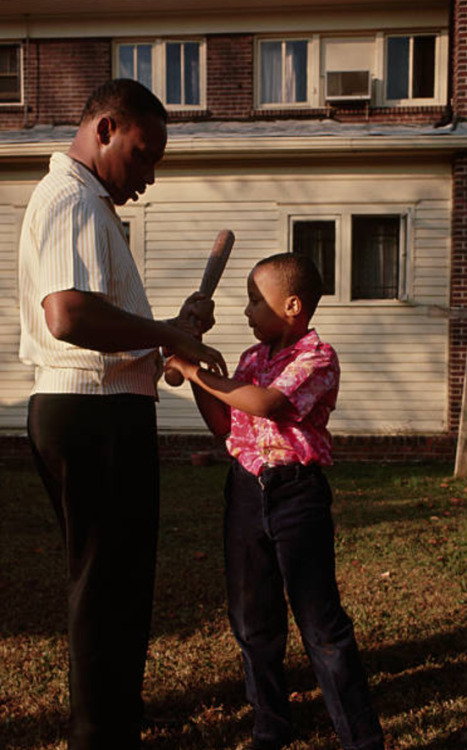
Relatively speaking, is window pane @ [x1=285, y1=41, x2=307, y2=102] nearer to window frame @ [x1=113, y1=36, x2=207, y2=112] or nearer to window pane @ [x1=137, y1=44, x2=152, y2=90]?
window frame @ [x1=113, y1=36, x2=207, y2=112]

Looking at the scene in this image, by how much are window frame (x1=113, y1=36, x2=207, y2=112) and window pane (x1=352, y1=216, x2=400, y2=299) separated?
10.7ft

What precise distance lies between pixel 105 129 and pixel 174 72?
10.8 m

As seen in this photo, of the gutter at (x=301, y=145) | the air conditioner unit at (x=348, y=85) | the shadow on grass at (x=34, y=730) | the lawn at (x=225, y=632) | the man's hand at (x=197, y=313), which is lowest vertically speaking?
the lawn at (x=225, y=632)

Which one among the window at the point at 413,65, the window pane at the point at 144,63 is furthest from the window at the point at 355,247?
the window pane at the point at 144,63

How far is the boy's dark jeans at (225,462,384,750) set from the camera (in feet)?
8.38

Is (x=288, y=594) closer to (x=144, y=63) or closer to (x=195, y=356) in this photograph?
(x=195, y=356)

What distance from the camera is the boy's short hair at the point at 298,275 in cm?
268

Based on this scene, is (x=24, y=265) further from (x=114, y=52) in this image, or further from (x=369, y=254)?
(x=114, y=52)

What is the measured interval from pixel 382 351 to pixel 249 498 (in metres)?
8.72

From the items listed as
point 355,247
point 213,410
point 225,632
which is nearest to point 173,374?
point 213,410

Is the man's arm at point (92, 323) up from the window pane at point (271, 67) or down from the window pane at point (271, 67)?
down

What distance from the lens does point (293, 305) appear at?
270 centimetres

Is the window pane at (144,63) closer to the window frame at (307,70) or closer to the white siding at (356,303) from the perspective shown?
the window frame at (307,70)

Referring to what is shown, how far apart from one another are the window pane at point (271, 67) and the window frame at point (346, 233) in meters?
2.20
